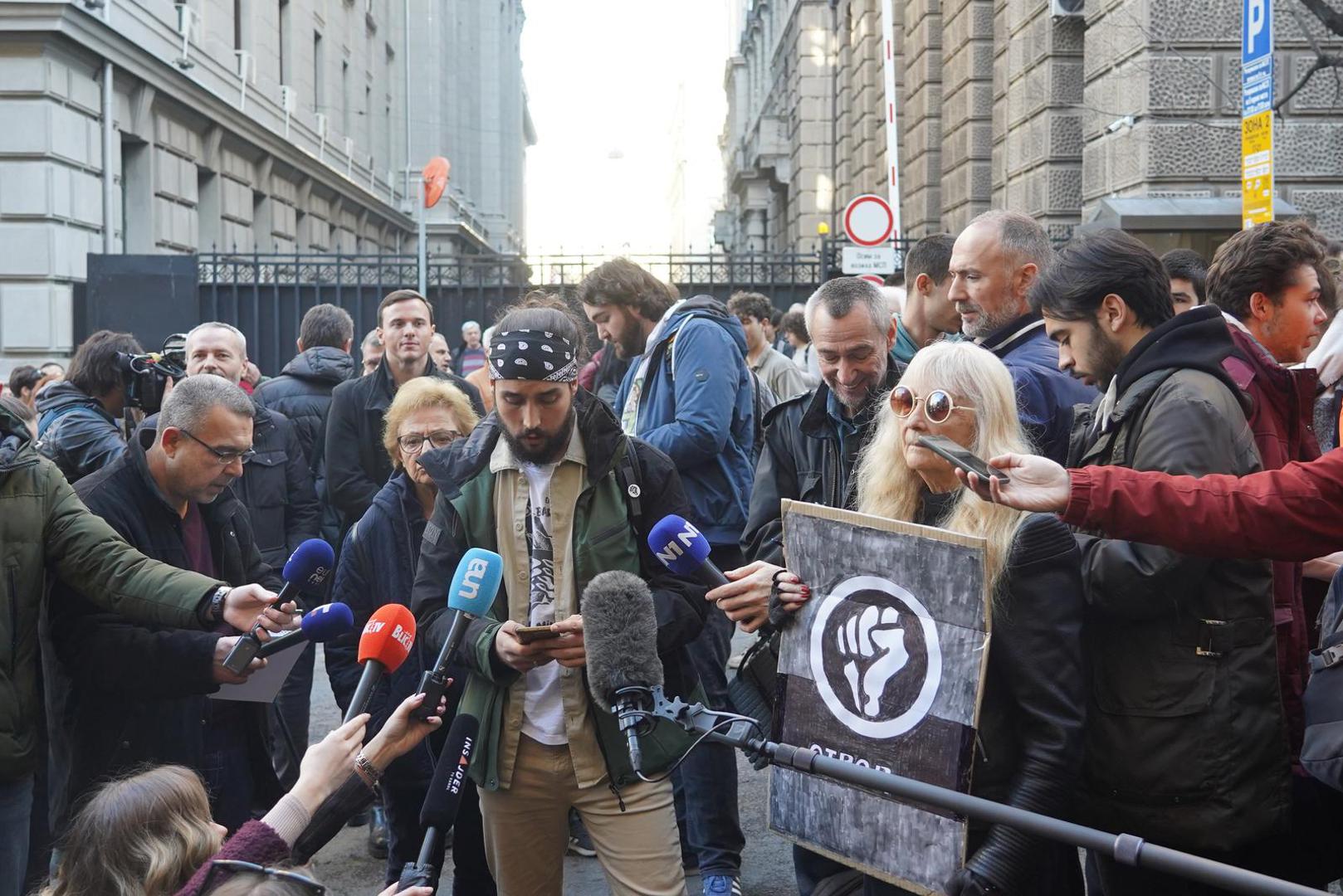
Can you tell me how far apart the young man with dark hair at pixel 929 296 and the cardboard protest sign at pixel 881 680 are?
2.25 metres

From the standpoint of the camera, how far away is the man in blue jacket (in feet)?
17.1

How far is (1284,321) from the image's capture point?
394 cm

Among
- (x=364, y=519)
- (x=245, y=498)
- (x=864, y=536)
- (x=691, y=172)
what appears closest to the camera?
(x=864, y=536)

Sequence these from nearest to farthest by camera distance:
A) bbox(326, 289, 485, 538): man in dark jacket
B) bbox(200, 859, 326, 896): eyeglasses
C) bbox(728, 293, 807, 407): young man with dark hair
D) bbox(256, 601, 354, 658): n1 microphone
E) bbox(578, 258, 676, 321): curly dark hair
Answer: bbox(200, 859, 326, 896): eyeglasses < bbox(256, 601, 354, 658): n1 microphone < bbox(578, 258, 676, 321): curly dark hair < bbox(326, 289, 485, 538): man in dark jacket < bbox(728, 293, 807, 407): young man with dark hair

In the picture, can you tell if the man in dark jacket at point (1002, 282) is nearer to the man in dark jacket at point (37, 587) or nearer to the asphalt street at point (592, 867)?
the asphalt street at point (592, 867)

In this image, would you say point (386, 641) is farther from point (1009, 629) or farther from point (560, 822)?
point (1009, 629)

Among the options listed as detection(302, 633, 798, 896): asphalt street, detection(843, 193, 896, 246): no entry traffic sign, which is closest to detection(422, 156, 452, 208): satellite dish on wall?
detection(843, 193, 896, 246): no entry traffic sign

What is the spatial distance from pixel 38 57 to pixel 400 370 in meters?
13.0

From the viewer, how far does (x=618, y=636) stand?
2.93 m

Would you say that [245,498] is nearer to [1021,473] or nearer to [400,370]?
[400,370]

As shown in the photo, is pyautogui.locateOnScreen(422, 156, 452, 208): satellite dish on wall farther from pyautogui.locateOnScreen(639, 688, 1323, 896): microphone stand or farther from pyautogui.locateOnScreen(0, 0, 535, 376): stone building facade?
pyautogui.locateOnScreen(639, 688, 1323, 896): microphone stand

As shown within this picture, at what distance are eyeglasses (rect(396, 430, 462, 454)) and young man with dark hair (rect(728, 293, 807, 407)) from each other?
4249mm

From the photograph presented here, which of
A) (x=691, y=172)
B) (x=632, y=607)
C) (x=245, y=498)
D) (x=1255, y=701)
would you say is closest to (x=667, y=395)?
(x=245, y=498)

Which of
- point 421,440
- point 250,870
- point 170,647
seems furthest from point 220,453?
point 250,870
